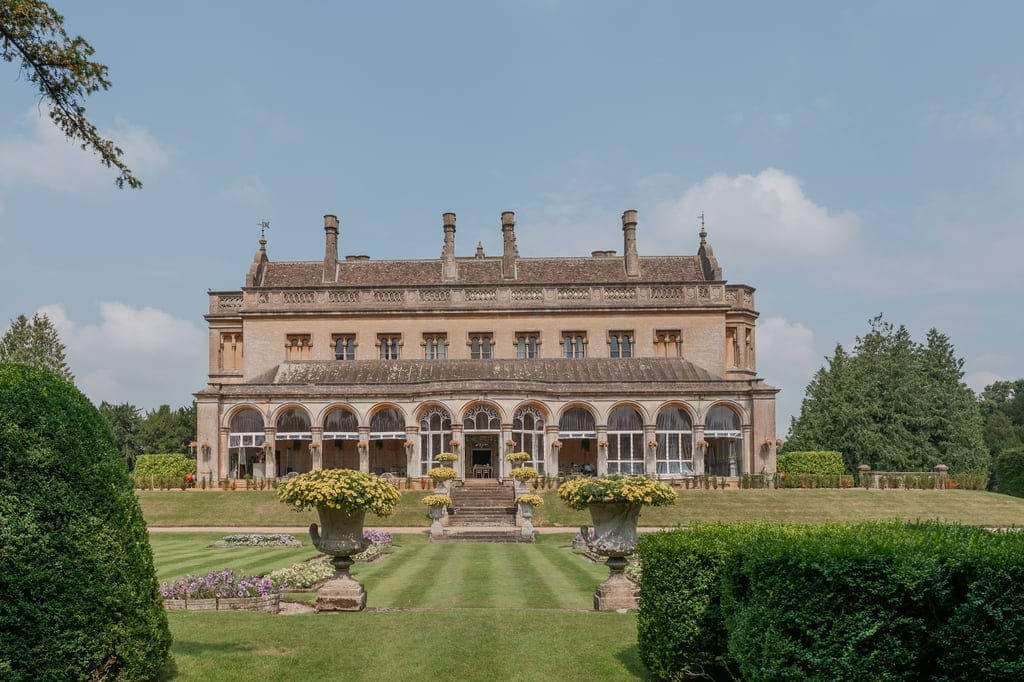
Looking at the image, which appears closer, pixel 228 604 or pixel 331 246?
pixel 228 604

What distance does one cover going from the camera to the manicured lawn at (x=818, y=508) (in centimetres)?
3238

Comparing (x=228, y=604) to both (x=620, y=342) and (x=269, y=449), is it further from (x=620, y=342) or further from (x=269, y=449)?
(x=620, y=342)

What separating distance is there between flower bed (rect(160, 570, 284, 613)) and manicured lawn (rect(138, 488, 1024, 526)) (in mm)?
17128

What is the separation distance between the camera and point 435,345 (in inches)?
1948

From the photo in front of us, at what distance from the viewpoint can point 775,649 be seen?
704cm

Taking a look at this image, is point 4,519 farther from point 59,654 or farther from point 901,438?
point 901,438

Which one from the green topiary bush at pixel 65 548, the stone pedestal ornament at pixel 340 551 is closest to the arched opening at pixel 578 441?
the stone pedestal ornament at pixel 340 551

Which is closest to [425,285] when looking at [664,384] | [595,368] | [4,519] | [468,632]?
[595,368]

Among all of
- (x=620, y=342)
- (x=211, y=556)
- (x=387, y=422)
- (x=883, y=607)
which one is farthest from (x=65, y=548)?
(x=620, y=342)

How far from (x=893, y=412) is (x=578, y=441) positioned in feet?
71.0

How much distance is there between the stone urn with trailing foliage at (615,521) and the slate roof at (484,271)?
37185 mm

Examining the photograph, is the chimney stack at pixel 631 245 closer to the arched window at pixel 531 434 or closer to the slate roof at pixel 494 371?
the slate roof at pixel 494 371

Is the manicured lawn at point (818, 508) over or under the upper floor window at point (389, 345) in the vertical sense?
under

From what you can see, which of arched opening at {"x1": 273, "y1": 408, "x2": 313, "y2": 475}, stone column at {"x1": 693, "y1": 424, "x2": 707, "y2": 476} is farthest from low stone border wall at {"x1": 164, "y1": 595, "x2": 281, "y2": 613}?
stone column at {"x1": 693, "y1": 424, "x2": 707, "y2": 476}
